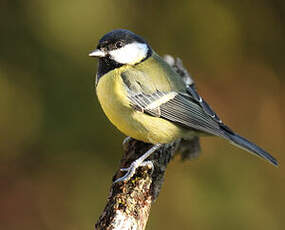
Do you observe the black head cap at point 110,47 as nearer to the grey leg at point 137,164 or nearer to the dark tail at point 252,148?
the grey leg at point 137,164

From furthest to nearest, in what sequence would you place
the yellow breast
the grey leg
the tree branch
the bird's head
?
the bird's head, the yellow breast, the grey leg, the tree branch

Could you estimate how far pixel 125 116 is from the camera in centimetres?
183

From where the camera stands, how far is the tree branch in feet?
4.88

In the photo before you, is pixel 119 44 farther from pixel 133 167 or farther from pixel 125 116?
pixel 133 167

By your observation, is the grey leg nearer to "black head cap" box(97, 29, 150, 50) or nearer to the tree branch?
the tree branch

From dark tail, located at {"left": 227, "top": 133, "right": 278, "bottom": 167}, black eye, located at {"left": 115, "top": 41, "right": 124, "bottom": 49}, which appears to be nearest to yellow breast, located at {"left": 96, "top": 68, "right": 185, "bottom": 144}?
black eye, located at {"left": 115, "top": 41, "right": 124, "bottom": 49}

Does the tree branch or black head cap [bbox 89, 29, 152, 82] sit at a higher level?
black head cap [bbox 89, 29, 152, 82]

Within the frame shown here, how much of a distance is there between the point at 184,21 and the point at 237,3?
33 centimetres

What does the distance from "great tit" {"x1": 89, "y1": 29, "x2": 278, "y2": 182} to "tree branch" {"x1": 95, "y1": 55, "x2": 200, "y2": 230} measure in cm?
6

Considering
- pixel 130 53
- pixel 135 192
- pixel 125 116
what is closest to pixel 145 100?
pixel 125 116

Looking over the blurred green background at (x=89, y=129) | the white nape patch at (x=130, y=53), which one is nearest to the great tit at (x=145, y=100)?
the white nape patch at (x=130, y=53)

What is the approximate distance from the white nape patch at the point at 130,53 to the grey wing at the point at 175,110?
0.64 feet

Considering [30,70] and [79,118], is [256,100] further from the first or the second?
[30,70]

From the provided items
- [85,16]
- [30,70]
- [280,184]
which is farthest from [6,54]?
[280,184]
